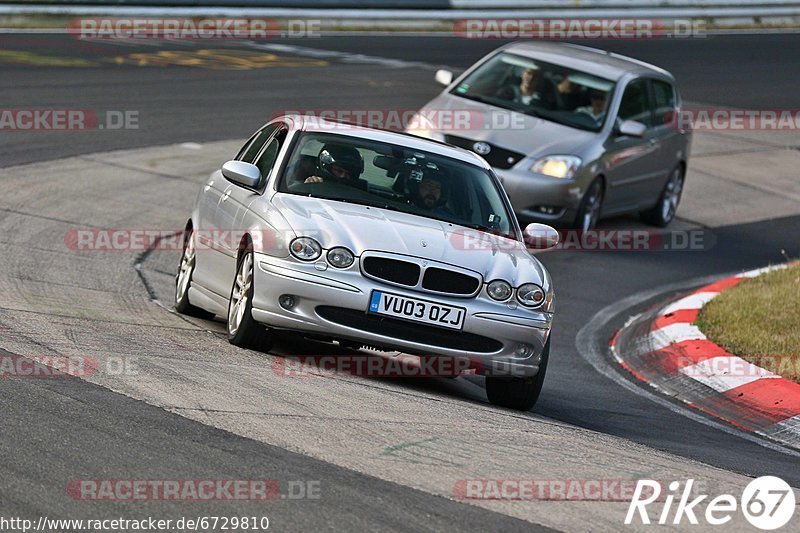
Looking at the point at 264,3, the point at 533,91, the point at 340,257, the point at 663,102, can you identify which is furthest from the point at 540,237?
the point at 264,3

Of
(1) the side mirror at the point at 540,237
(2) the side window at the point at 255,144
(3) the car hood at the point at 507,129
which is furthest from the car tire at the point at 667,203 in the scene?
(1) the side mirror at the point at 540,237

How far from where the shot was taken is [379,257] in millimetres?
8109

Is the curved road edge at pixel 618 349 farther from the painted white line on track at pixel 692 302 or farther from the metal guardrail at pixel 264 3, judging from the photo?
the metal guardrail at pixel 264 3

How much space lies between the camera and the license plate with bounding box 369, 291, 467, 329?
316 inches

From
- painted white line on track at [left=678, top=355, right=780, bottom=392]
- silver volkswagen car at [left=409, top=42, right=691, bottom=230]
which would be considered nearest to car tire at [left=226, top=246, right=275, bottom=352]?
painted white line on track at [left=678, top=355, right=780, bottom=392]

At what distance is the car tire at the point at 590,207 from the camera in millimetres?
14758

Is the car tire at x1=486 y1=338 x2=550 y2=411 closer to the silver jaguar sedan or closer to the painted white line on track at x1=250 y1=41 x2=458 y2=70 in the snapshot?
the silver jaguar sedan

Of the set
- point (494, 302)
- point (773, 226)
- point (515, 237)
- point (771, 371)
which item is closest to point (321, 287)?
point (494, 302)

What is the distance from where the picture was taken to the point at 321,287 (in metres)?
8.05

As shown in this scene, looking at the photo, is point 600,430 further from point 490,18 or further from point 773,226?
point 490,18

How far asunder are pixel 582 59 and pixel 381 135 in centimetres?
698

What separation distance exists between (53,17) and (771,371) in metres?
17.8

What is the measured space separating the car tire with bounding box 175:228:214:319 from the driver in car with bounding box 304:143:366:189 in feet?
3.92

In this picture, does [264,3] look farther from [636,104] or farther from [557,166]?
[557,166]
